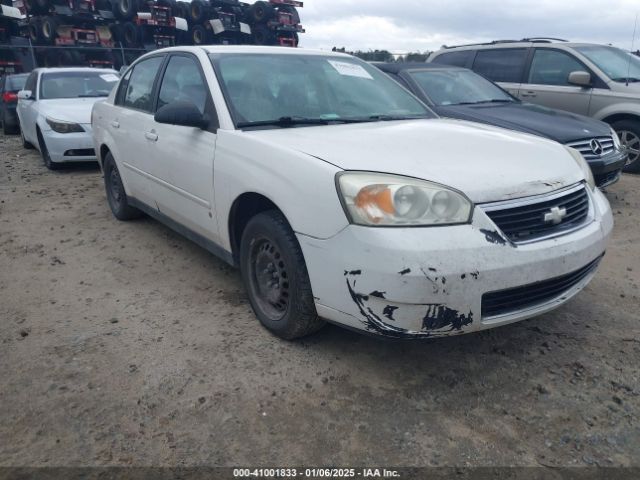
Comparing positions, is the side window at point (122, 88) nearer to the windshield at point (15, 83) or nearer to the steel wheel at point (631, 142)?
the steel wheel at point (631, 142)

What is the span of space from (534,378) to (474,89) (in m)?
4.59

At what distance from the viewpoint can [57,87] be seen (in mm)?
8336

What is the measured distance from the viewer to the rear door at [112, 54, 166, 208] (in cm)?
406

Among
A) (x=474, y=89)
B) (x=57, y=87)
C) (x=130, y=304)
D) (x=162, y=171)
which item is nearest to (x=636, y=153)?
(x=474, y=89)

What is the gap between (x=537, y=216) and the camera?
7.96 feet

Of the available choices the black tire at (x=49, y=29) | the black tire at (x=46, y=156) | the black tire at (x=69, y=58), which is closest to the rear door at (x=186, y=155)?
the black tire at (x=46, y=156)

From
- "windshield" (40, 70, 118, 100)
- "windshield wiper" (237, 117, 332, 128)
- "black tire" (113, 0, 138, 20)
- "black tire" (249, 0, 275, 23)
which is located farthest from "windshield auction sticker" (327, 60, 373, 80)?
"black tire" (249, 0, 275, 23)

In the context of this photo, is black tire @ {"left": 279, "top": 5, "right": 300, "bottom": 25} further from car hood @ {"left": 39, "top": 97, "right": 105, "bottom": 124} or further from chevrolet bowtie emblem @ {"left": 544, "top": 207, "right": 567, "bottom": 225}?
chevrolet bowtie emblem @ {"left": 544, "top": 207, "right": 567, "bottom": 225}

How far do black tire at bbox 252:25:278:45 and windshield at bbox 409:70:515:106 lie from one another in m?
12.7

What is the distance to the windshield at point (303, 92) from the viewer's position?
10.4 feet

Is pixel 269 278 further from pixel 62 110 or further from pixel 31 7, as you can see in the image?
pixel 31 7

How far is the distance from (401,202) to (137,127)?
2736 mm

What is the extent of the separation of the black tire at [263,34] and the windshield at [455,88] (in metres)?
12.7

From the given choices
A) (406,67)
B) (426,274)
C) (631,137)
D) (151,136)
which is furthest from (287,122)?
(631,137)
